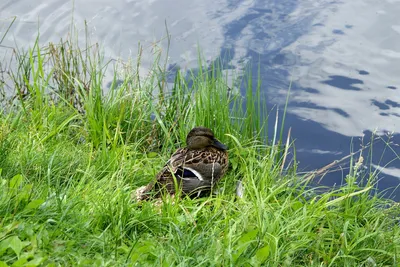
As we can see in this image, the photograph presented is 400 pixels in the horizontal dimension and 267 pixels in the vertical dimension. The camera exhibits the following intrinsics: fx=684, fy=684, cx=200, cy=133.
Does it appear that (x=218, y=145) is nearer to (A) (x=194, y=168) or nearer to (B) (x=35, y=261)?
(A) (x=194, y=168)

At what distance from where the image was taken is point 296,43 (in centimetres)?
966

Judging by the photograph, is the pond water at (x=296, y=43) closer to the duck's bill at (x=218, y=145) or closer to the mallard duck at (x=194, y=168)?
the duck's bill at (x=218, y=145)

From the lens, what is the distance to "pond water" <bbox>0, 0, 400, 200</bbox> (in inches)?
321

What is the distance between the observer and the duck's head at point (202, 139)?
5.49m

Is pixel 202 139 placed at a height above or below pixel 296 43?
above

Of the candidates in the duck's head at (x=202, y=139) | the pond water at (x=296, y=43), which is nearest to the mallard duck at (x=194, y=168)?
the duck's head at (x=202, y=139)

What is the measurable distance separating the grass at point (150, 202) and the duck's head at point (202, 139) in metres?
0.18

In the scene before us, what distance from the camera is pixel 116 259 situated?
363 centimetres

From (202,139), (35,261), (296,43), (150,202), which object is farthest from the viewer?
(296,43)

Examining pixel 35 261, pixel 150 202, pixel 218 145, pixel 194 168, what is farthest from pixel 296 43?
pixel 35 261

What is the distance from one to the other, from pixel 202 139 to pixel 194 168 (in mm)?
294

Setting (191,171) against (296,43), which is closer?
(191,171)

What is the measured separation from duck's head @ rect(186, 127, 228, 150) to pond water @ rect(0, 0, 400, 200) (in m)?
2.22

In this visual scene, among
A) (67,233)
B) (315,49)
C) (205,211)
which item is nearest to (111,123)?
(205,211)
